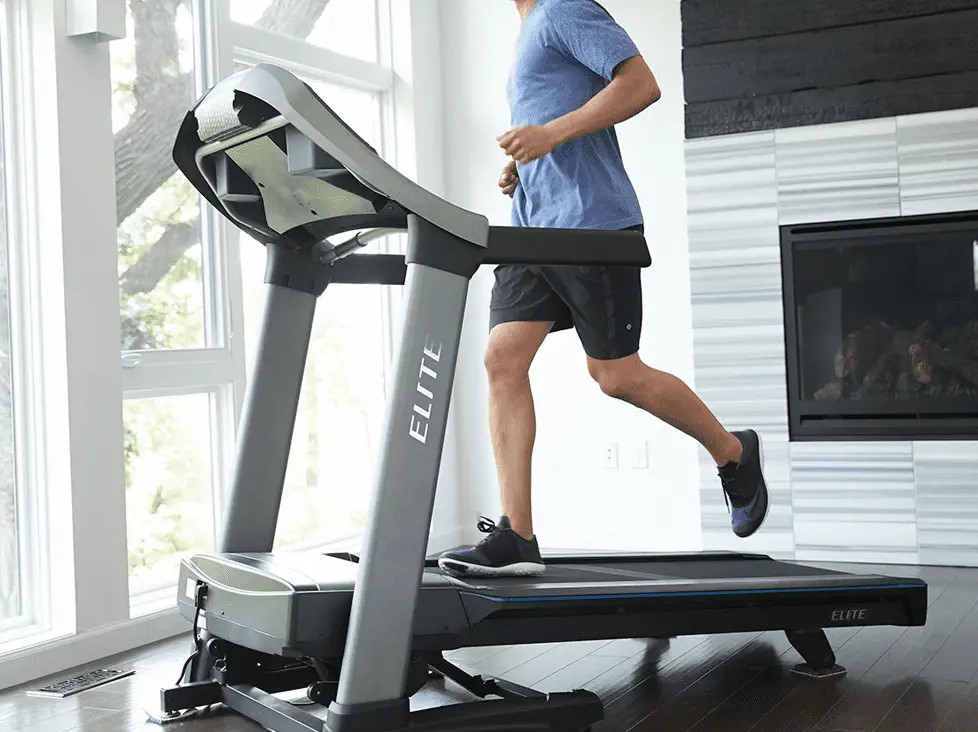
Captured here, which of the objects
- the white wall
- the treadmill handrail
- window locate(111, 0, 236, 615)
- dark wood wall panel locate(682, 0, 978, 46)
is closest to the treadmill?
the treadmill handrail

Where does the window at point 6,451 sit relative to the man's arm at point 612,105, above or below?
below

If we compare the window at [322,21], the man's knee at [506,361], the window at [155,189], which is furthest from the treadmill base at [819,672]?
the window at [322,21]

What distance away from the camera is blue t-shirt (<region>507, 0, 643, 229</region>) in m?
2.60

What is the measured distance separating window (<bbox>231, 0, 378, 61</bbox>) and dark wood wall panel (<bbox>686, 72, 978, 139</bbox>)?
1413 mm

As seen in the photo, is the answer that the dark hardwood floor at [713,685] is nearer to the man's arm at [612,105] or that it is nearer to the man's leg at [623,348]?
the man's leg at [623,348]

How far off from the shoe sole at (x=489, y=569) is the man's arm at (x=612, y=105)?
2.98ft

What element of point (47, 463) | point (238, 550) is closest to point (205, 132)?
point (238, 550)

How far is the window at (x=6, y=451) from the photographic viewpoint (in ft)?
10.3

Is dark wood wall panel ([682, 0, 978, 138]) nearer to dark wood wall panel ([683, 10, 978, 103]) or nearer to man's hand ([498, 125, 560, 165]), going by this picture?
dark wood wall panel ([683, 10, 978, 103])


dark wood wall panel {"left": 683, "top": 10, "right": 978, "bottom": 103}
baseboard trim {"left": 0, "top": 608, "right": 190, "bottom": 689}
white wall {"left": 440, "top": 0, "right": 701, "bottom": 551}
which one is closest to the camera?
baseboard trim {"left": 0, "top": 608, "right": 190, "bottom": 689}

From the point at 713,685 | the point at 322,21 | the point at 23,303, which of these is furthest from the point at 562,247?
the point at 322,21

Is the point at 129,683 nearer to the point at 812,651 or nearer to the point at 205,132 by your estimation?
the point at 205,132

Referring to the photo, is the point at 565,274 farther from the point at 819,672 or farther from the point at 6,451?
the point at 6,451

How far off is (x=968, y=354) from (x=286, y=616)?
3030 millimetres
